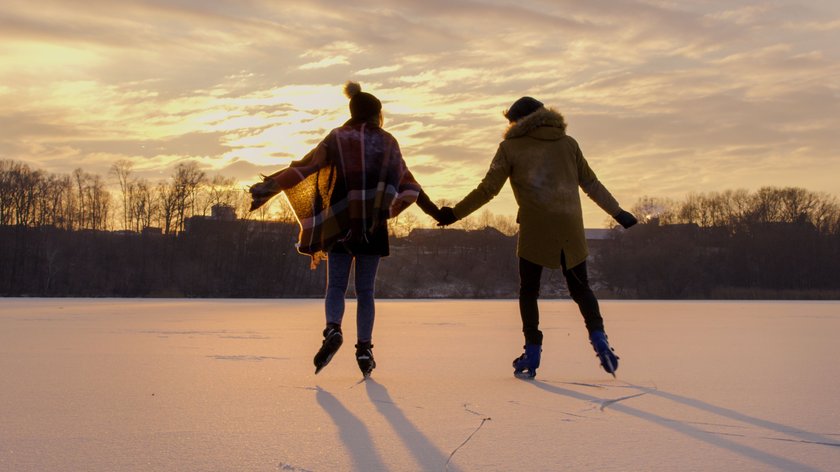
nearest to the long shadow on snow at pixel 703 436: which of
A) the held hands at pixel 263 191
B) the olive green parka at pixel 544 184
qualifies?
the olive green parka at pixel 544 184

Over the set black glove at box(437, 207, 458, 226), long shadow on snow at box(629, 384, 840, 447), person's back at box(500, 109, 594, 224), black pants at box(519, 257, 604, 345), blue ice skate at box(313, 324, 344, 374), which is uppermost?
person's back at box(500, 109, 594, 224)

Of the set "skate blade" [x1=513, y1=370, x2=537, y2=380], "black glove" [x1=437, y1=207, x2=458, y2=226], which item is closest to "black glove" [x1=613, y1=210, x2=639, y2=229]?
"black glove" [x1=437, y1=207, x2=458, y2=226]

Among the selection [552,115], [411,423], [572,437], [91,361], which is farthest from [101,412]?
[552,115]

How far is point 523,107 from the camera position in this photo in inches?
201

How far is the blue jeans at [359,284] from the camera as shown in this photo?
4770 mm

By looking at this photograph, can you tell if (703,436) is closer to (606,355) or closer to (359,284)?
(606,355)

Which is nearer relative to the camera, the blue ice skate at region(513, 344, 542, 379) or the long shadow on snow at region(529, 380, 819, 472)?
the long shadow on snow at region(529, 380, 819, 472)

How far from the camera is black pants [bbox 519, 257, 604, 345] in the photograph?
4.84 meters

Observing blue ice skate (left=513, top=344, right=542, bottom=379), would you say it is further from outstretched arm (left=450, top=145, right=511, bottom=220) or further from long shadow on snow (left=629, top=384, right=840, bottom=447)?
outstretched arm (left=450, top=145, right=511, bottom=220)

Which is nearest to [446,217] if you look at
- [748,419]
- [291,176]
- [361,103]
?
[361,103]

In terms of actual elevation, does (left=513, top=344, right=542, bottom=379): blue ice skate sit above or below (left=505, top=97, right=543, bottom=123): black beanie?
below

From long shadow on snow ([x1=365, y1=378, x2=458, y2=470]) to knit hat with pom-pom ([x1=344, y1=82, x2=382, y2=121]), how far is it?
1.73 meters

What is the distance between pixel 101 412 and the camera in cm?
330

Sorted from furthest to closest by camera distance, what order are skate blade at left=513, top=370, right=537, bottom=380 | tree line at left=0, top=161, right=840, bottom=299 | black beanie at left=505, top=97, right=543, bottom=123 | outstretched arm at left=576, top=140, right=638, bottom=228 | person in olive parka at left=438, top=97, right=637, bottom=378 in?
tree line at left=0, top=161, right=840, bottom=299 < outstretched arm at left=576, top=140, right=638, bottom=228 < black beanie at left=505, top=97, right=543, bottom=123 < person in olive parka at left=438, top=97, right=637, bottom=378 < skate blade at left=513, top=370, right=537, bottom=380
